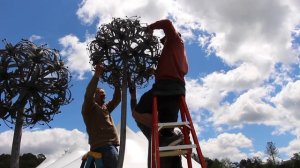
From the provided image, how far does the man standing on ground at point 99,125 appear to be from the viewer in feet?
13.0

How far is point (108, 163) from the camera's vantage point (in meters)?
3.95

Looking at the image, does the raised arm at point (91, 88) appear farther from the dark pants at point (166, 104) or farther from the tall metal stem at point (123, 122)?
the dark pants at point (166, 104)

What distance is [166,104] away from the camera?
11.6ft

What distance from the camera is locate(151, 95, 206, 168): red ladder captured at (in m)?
3.04

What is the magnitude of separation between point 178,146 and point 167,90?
56 cm

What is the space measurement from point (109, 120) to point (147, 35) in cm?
105

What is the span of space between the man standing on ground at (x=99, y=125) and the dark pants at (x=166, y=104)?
0.56 m

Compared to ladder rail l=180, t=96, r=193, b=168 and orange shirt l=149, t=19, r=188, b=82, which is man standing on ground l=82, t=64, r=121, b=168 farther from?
ladder rail l=180, t=96, r=193, b=168

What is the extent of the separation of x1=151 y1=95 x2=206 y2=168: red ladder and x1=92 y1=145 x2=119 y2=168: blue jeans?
82 centimetres

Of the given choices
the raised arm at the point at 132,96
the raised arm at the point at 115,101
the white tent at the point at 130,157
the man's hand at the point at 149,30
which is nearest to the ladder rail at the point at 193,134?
the raised arm at the point at 132,96

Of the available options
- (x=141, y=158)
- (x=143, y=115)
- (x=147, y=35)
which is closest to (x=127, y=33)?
(x=147, y=35)

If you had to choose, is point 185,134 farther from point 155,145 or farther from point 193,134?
point 155,145

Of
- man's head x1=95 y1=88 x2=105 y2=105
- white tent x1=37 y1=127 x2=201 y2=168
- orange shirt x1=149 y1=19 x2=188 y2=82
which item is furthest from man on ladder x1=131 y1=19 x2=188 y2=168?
white tent x1=37 y1=127 x2=201 y2=168

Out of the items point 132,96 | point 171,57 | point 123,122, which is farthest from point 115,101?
point 171,57
